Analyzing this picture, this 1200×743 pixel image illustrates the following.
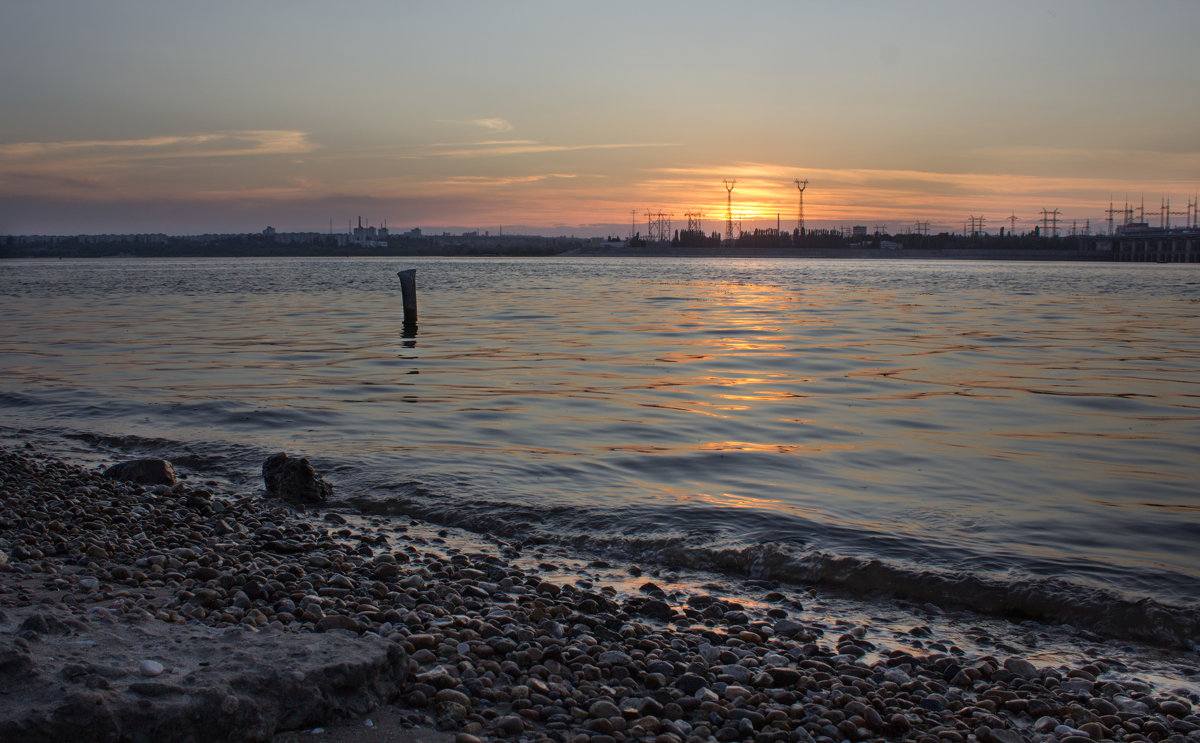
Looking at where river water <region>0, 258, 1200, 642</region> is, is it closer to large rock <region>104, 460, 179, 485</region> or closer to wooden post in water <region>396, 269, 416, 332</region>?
large rock <region>104, 460, 179, 485</region>

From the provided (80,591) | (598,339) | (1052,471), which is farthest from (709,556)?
(598,339)

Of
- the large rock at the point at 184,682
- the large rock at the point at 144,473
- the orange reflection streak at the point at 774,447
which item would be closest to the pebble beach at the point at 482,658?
the large rock at the point at 184,682

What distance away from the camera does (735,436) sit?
37.4ft

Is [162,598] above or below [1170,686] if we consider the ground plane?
above

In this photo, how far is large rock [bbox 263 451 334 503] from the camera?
27.5 ft

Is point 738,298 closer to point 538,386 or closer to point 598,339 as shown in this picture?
point 598,339

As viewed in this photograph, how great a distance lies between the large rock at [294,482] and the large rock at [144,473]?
1061mm

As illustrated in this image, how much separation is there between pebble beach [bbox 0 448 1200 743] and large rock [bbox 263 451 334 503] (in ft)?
5.19

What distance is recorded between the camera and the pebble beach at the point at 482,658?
3.60 m

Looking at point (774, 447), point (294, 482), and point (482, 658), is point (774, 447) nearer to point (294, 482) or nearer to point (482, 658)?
point (294, 482)

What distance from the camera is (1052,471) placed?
9.66m

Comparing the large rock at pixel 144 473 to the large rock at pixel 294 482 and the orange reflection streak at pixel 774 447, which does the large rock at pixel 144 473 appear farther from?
the orange reflection streak at pixel 774 447

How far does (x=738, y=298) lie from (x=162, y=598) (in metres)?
40.8

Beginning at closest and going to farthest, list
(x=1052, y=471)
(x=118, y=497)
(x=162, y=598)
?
(x=162, y=598) → (x=118, y=497) → (x=1052, y=471)
